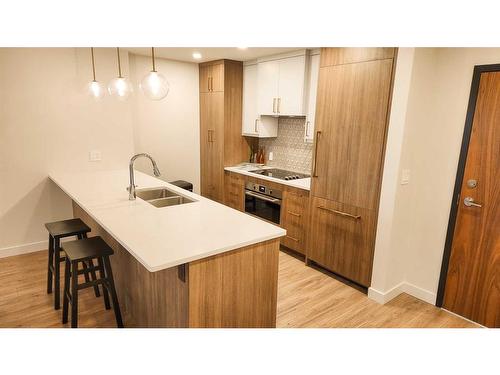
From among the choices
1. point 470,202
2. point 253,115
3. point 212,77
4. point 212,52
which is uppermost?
point 212,52

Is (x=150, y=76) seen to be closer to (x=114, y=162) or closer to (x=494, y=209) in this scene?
(x=114, y=162)

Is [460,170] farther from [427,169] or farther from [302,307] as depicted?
[302,307]

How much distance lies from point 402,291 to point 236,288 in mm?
1886

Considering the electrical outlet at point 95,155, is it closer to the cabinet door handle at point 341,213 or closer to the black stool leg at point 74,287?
the black stool leg at point 74,287

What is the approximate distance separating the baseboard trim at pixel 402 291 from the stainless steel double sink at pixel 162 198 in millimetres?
1749

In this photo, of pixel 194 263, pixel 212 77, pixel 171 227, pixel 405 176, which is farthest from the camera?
pixel 212 77

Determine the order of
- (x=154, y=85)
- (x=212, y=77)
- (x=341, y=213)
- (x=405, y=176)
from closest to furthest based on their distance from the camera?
(x=154, y=85)
(x=405, y=176)
(x=341, y=213)
(x=212, y=77)

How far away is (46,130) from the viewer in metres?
3.39

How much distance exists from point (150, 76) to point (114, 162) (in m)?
2.06

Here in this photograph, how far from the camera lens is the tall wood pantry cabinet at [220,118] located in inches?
171

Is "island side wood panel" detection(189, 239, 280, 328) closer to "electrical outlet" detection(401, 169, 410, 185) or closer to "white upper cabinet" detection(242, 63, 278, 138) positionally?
"electrical outlet" detection(401, 169, 410, 185)

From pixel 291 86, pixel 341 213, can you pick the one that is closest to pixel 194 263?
pixel 341 213

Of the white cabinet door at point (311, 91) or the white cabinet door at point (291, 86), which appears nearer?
the white cabinet door at point (311, 91)

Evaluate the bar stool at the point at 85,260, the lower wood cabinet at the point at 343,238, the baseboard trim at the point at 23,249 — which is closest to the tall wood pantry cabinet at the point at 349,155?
the lower wood cabinet at the point at 343,238
